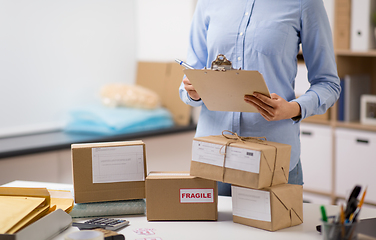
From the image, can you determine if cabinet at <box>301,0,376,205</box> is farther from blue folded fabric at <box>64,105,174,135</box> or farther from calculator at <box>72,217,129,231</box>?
calculator at <box>72,217,129,231</box>

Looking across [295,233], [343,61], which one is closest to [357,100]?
[343,61]

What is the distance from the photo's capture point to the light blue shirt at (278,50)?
52.6 inches

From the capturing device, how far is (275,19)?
4.42 ft

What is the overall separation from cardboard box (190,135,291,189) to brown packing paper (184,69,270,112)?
4.9 inches

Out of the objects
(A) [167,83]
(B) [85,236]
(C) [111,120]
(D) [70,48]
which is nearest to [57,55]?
Result: (D) [70,48]

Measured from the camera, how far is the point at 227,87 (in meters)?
1.20

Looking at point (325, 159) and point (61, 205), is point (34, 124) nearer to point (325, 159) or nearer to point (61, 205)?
point (61, 205)

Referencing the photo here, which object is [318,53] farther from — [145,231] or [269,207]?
[145,231]

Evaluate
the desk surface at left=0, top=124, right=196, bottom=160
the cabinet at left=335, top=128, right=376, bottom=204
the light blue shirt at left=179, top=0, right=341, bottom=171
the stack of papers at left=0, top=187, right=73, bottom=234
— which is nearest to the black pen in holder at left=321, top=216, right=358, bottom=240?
the light blue shirt at left=179, top=0, right=341, bottom=171

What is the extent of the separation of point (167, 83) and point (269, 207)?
5.94 ft

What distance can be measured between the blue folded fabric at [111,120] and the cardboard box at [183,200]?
133 cm

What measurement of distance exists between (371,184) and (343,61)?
30.6 inches

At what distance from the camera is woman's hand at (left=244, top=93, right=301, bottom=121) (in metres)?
1.18

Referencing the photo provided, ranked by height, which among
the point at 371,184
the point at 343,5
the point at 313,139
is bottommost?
the point at 371,184
